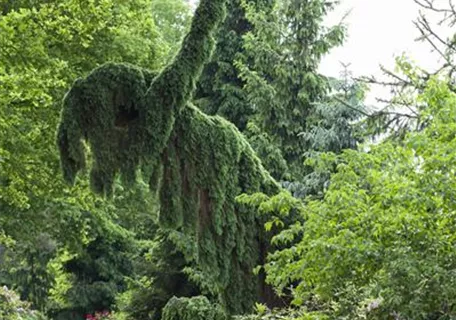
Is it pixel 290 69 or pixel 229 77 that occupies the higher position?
pixel 229 77

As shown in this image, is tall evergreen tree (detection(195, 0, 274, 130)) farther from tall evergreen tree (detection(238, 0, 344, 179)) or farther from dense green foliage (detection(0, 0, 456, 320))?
tall evergreen tree (detection(238, 0, 344, 179))

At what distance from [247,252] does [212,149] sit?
139 cm

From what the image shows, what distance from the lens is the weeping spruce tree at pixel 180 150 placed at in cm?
809

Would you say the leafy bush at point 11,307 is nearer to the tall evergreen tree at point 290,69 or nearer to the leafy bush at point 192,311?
the leafy bush at point 192,311

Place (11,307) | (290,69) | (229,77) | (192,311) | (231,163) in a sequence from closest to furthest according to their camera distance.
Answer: (231,163), (192,311), (290,69), (11,307), (229,77)

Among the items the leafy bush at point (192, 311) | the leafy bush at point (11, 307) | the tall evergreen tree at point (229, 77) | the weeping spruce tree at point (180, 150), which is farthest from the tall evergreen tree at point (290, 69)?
the leafy bush at point (11, 307)

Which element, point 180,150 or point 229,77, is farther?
point 229,77

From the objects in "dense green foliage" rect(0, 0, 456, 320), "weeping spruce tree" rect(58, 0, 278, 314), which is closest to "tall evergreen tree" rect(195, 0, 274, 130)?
"dense green foliage" rect(0, 0, 456, 320)

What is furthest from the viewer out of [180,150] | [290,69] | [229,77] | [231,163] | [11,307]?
[229,77]

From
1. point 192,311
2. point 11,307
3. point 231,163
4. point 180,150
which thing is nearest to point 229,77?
point 11,307

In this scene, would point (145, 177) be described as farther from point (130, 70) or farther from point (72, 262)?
point (72, 262)

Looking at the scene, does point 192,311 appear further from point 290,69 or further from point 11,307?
point 11,307

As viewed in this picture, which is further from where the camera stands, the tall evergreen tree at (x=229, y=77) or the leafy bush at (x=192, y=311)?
the tall evergreen tree at (x=229, y=77)

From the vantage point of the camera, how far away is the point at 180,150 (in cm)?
848
